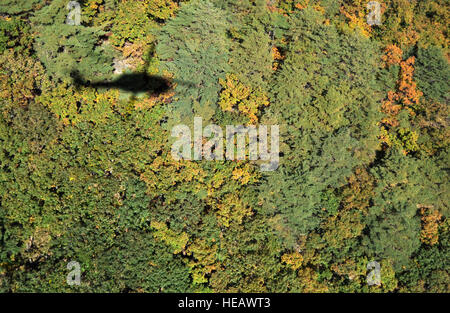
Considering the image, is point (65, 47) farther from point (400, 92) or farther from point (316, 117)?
point (400, 92)

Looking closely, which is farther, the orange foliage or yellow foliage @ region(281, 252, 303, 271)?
the orange foliage

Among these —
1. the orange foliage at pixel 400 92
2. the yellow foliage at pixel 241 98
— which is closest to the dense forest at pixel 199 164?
the yellow foliage at pixel 241 98

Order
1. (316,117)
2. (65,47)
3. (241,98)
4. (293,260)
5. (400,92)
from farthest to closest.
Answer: (400,92) → (316,117) → (241,98) → (293,260) → (65,47)

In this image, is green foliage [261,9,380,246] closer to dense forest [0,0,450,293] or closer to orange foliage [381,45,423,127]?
dense forest [0,0,450,293]

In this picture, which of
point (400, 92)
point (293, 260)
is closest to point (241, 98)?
point (293, 260)

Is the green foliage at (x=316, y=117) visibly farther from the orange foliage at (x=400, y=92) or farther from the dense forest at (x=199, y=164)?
the orange foliage at (x=400, y=92)

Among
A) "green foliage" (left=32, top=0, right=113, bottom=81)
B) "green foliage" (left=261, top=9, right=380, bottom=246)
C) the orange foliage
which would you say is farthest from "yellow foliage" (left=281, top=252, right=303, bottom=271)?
"green foliage" (left=32, top=0, right=113, bottom=81)
